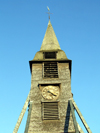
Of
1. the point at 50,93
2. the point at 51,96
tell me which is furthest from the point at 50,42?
the point at 51,96

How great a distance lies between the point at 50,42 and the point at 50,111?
782 centimetres

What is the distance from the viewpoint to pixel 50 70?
78.8 feet

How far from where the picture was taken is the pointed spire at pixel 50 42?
86.3 feet

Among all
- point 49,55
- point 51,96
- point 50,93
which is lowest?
point 51,96

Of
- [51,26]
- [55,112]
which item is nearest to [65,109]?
[55,112]

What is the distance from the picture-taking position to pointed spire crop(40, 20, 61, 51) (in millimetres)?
26297

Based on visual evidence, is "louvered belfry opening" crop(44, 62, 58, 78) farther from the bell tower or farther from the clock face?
the clock face

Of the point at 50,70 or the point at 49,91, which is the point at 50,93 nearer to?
the point at 49,91

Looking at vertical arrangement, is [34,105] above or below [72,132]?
above

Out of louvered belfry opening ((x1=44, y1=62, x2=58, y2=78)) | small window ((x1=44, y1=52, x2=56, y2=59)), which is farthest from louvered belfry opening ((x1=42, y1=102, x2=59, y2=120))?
small window ((x1=44, y1=52, x2=56, y2=59))

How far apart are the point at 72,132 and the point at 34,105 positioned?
378 cm

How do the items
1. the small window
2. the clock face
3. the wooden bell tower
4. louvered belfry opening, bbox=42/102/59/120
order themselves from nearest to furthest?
the wooden bell tower → louvered belfry opening, bbox=42/102/59/120 → the clock face → the small window

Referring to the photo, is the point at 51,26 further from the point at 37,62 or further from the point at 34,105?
the point at 34,105

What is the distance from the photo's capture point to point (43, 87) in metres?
23.0
